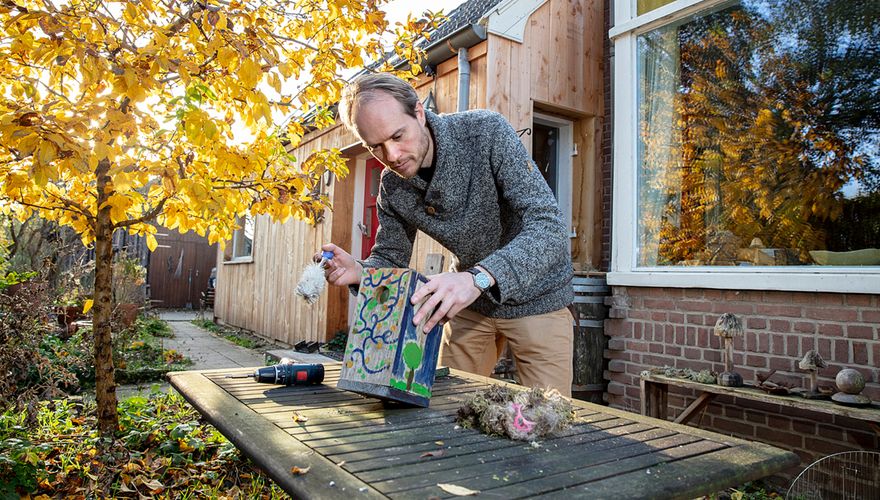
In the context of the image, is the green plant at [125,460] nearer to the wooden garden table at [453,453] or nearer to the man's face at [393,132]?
the wooden garden table at [453,453]

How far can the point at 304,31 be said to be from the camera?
3184mm

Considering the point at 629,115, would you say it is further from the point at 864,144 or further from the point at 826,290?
the point at 826,290

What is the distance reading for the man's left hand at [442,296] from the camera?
4.84 ft

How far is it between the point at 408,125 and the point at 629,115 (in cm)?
290

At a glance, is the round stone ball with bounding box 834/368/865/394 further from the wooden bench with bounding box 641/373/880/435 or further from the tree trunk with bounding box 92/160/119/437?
the tree trunk with bounding box 92/160/119/437

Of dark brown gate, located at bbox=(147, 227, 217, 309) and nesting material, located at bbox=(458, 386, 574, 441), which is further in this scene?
dark brown gate, located at bbox=(147, 227, 217, 309)

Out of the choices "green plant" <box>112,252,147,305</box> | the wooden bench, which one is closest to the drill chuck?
the wooden bench

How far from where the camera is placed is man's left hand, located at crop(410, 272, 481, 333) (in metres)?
1.48

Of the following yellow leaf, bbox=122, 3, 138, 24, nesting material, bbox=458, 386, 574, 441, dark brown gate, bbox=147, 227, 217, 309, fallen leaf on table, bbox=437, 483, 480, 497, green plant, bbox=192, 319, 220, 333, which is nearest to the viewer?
fallen leaf on table, bbox=437, 483, 480, 497

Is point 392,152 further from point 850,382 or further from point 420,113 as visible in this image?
point 850,382

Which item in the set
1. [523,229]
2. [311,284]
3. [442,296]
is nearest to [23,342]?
[311,284]

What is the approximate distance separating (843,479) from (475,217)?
2.34 meters

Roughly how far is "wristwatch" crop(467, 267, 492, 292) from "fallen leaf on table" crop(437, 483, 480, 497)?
2.19 feet

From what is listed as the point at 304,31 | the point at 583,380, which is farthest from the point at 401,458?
the point at 583,380
